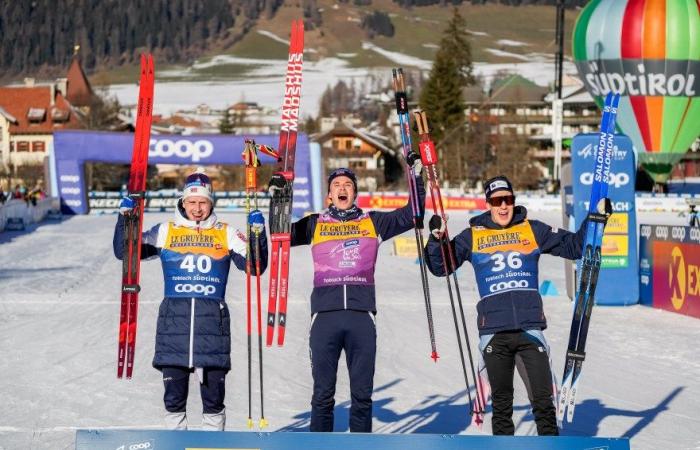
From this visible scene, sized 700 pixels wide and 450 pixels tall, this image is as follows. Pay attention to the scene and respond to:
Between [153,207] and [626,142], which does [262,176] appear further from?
[626,142]

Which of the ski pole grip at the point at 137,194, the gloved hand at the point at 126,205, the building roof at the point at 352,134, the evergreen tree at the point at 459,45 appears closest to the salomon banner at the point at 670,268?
the ski pole grip at the point at 137,194

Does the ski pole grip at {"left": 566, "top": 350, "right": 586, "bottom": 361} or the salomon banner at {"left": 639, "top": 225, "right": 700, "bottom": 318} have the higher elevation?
the ski pole grip at {"left": 566, "top": 350, "right": 586, "bottom": 361}

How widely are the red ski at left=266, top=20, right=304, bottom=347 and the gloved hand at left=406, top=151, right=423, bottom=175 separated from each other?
29.5 inches

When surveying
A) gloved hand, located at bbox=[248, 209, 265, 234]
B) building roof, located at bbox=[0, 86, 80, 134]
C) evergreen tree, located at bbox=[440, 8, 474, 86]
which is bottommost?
gloved hand, located at bbox=[248, 209, 265, 234]

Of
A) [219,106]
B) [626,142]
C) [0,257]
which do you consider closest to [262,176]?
[0,257]

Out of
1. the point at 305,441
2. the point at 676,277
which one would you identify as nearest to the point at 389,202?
the point at 676,277

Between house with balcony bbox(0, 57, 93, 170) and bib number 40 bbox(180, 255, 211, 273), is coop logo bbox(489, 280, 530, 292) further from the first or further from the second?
house with balcony bbox(0, 57, 93, 170)

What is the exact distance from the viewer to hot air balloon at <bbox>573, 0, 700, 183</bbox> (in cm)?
4600

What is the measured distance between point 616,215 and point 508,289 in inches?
399

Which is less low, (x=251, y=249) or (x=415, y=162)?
(x=415, y=162)

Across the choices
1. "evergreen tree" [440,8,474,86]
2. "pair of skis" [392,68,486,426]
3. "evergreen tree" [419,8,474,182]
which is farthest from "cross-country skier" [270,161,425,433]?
"evergreen tree" [440,8,474,86]

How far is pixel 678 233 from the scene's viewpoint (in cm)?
1557

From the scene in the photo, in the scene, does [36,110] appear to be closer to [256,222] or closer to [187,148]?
[187,148]

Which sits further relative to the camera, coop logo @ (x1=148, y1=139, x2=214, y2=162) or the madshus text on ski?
coop logo @ (x1=148, y1=139, x2=214, y2=162)
